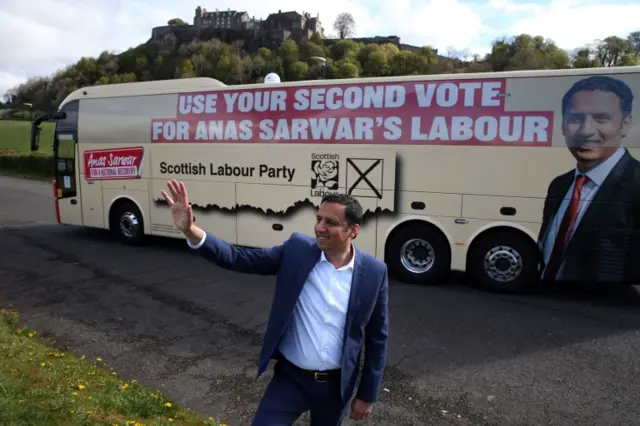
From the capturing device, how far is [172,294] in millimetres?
7660

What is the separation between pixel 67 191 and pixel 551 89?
34.0 ft

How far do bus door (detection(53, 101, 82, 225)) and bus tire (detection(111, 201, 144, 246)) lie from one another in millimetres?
1107

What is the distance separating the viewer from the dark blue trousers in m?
2.56

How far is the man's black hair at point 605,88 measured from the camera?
22.0 ft

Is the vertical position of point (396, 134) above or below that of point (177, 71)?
below

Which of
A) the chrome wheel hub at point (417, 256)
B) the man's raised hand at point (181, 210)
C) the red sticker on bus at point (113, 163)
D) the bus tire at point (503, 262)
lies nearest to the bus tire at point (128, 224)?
the red sticker on bus at point (113, 163)

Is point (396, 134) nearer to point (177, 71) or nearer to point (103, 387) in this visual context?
point (103, 387)

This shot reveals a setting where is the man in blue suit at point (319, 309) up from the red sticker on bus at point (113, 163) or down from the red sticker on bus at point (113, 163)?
down

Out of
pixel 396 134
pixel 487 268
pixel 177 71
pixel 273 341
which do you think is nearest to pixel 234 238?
pixel 396 134

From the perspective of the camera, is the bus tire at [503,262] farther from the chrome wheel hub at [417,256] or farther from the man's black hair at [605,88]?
the man's black hair at [605,88]

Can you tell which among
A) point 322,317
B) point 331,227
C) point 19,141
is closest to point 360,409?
point 322,317

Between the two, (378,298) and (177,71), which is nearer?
(378,298)

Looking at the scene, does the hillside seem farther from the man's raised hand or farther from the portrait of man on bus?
the man's raised hand

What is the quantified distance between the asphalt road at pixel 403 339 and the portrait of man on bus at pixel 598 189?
741 mm
